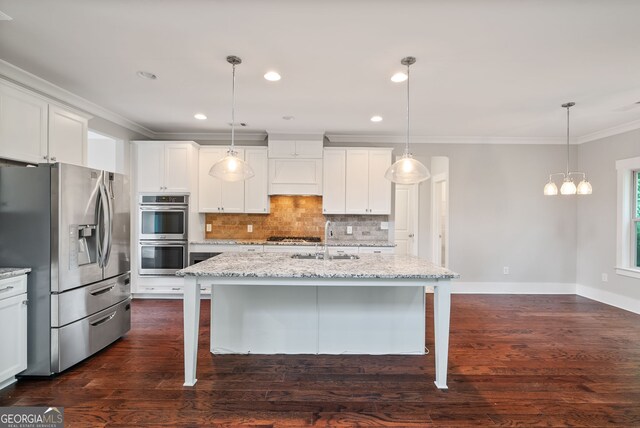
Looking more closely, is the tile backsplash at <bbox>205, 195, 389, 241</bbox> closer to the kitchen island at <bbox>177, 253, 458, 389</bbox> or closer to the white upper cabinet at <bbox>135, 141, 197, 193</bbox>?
the white upper cabinet at <bbox>135, 141, 197, 193</bbox>

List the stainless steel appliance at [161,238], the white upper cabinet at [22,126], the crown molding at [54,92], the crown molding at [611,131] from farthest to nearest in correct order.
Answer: the stainless steel appliance at [161,238] → the crown molding at [611,131] → the crown molding at [54,92] → the white upper cabinet at [22,126]

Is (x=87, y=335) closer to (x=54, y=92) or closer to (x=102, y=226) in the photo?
(x=102, y=226)

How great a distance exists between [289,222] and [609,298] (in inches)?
191

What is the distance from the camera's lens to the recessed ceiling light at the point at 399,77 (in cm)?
283

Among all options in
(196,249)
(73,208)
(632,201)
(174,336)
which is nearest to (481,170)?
(632,201)

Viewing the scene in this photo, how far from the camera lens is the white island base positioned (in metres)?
2.84

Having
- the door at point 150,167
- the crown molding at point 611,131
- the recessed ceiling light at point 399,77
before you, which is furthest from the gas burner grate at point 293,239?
the crown molding at point 611,131

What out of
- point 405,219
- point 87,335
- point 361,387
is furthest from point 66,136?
point 405,219

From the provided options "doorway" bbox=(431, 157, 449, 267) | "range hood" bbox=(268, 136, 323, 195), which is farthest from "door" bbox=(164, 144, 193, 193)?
"doorway" bbox=(431, 157, 449, 267)

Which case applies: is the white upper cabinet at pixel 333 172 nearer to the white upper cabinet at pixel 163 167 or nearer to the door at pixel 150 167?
the white upper cabinet at pixel 163 167

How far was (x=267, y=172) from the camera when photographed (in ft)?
16.1

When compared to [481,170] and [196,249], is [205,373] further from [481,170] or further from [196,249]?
[481,170]

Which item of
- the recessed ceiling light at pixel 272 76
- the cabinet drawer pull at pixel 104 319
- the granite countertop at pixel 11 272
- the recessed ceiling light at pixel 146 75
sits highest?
the recessed ceiling light at pixel 146 75

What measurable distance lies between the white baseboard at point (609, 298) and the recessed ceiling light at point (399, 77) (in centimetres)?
438
